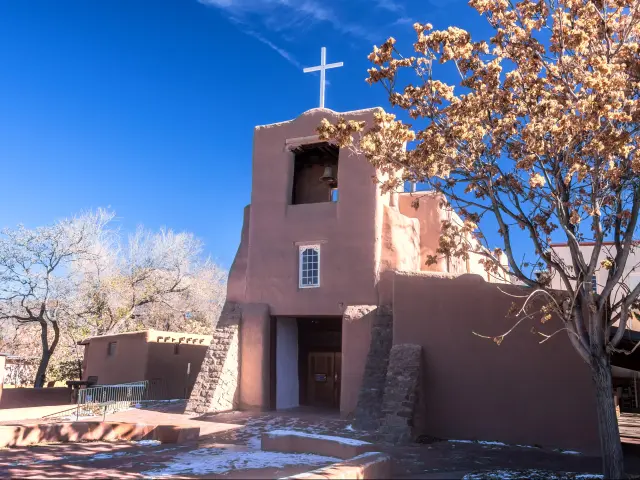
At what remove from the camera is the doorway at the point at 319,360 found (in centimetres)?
1970

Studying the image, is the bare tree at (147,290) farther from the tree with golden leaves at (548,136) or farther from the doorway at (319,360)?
the tree with golden leaves at (548,136)

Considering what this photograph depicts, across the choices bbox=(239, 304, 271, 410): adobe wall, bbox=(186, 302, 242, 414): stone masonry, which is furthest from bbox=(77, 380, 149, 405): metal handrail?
bbox=(239, 304, 271, 410): adobe wall

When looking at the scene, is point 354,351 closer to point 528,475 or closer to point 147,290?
point 528,475

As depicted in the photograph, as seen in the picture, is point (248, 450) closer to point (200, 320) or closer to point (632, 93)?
point (632, 93)

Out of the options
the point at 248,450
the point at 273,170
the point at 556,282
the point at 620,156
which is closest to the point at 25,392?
the point at 273,170

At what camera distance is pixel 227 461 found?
1023 cm

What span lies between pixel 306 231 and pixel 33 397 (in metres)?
13.5

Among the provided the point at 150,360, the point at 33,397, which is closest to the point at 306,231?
the point at 150,360

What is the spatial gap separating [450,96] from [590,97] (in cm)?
251

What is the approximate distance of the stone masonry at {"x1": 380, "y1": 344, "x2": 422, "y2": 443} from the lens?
40.9ft

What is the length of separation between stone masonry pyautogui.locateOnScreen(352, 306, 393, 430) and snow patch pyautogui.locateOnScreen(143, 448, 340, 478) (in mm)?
3711

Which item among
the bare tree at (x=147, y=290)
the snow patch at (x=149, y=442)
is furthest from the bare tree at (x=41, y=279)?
the snow patch at (x=149, y=442)

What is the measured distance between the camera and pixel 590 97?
27.1 ft

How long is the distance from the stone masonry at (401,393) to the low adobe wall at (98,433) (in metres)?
4.51
